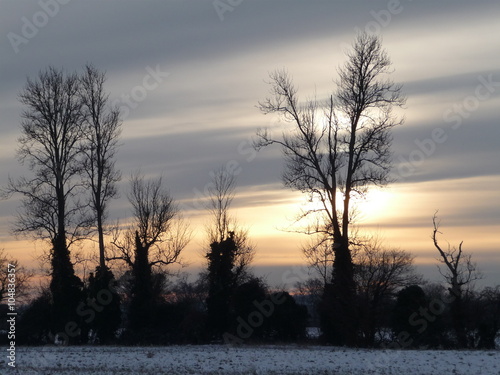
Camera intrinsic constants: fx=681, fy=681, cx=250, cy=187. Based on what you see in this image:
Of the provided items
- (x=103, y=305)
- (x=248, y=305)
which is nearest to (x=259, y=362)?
(x=248, y=305)

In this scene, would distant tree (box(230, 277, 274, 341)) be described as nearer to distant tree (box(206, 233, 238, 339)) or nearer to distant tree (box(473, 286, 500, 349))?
distant tree (box(206, 233, 238, 339))

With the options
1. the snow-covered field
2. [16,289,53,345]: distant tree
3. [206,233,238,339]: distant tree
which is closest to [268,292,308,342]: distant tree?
[206,233,238,339]: distant tree

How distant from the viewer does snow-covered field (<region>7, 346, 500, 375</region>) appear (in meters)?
21.2

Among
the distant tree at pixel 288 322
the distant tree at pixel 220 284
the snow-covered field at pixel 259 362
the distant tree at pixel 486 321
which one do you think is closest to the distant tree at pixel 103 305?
the distant tree at pixel 220 284

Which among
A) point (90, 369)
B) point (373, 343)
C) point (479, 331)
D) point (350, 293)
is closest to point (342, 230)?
point (350, 293)

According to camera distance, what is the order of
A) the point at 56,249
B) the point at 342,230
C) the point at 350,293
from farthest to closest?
the point at 56,249 → the point at 342,230 → the point at 350,293

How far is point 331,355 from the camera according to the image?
2400 centimetres

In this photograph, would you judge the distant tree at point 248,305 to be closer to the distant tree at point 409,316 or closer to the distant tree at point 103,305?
the distant tree at point 103,305

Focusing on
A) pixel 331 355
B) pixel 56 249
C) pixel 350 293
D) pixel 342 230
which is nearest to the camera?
pixel 331 355

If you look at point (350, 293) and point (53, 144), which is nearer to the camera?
point (350, 293)

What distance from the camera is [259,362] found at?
22812 mm

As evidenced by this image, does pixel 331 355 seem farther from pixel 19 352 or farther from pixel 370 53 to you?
pixel 370 53

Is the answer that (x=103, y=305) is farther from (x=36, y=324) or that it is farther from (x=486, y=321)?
(x=486, y=321)

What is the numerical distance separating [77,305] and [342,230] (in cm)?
1703
